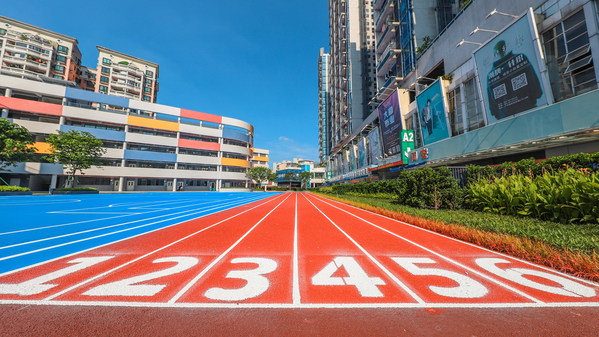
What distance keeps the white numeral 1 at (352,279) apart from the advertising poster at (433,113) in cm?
2019

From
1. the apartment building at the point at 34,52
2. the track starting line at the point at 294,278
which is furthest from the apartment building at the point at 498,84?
the apartment building at the point at 34,52

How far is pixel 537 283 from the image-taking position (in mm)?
3221

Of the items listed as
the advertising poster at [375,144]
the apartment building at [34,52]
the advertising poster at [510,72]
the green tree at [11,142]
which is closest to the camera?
the advertising poster at [510,72]

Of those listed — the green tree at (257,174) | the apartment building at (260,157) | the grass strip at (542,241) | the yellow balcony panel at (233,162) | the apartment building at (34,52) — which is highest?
the apartment building at (34,52)

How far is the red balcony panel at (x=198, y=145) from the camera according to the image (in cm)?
4978

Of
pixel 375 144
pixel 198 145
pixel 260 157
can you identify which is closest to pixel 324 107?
pixel 260 157

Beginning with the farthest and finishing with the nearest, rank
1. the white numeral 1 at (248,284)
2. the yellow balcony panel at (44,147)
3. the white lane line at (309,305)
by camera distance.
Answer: the yellow balcony panel at (44,147) → the white numeral 1 at (248,284) → the white lane line at (309,305)

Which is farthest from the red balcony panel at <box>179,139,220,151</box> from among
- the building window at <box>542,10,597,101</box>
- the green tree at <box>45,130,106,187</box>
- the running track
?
the building window at <box>542,10,597,101</box>

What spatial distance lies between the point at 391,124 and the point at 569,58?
17.5 metres

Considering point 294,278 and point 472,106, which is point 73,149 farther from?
point 472,106

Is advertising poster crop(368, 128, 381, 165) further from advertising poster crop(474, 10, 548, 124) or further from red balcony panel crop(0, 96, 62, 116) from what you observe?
red balcony panel crop(0, 96, 62, 116)

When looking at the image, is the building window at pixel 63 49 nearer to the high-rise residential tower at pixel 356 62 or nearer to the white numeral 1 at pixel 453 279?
the high-rise residential tower at pixel 356 62

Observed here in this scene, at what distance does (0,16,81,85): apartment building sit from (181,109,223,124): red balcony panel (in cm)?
2246

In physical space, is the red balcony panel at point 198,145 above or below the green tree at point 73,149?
above
